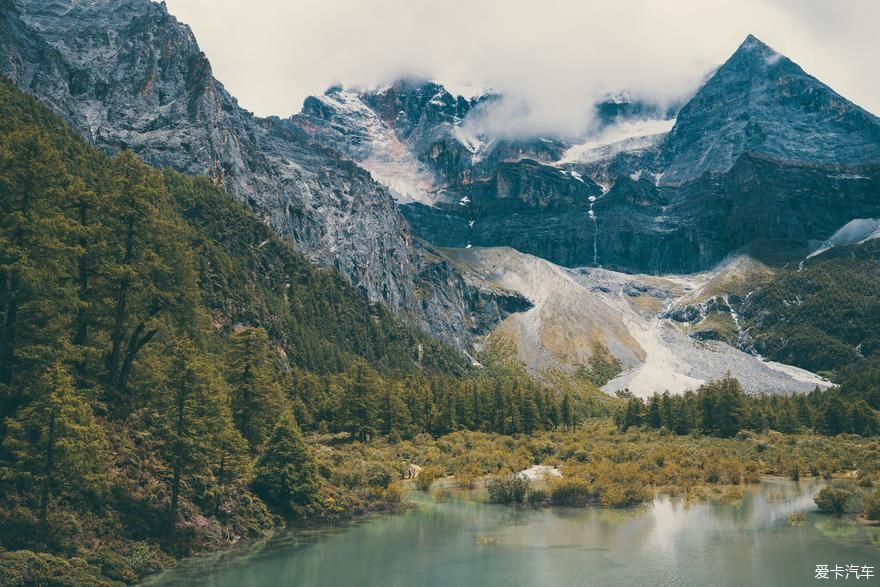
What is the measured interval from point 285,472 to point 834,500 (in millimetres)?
53296

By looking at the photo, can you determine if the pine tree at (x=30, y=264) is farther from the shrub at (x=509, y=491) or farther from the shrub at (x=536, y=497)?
the shrub at (x=536, y=497)

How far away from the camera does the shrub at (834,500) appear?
7212cm

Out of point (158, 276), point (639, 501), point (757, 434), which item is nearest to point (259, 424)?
point (158, 276)

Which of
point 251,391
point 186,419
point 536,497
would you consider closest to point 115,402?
point 186,419

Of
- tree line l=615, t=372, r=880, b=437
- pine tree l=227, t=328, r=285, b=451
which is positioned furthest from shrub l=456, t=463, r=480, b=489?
tree line l=615, t=372, r=880, b=437

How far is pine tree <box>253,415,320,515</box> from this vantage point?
224 ft

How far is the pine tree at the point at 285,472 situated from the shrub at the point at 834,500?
50.6 m

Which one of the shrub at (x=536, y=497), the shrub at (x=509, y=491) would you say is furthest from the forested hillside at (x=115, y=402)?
the shrub at (x=536, y=497)

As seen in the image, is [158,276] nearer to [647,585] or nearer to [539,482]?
[647,585]

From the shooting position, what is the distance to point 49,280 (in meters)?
49.9

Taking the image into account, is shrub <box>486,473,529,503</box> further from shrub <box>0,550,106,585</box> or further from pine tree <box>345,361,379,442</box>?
shrub <box>0,550,106,585</box>

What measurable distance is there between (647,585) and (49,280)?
149 feet

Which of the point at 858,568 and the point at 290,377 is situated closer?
the point at 858,568

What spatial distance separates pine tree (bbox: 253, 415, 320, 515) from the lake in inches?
161
